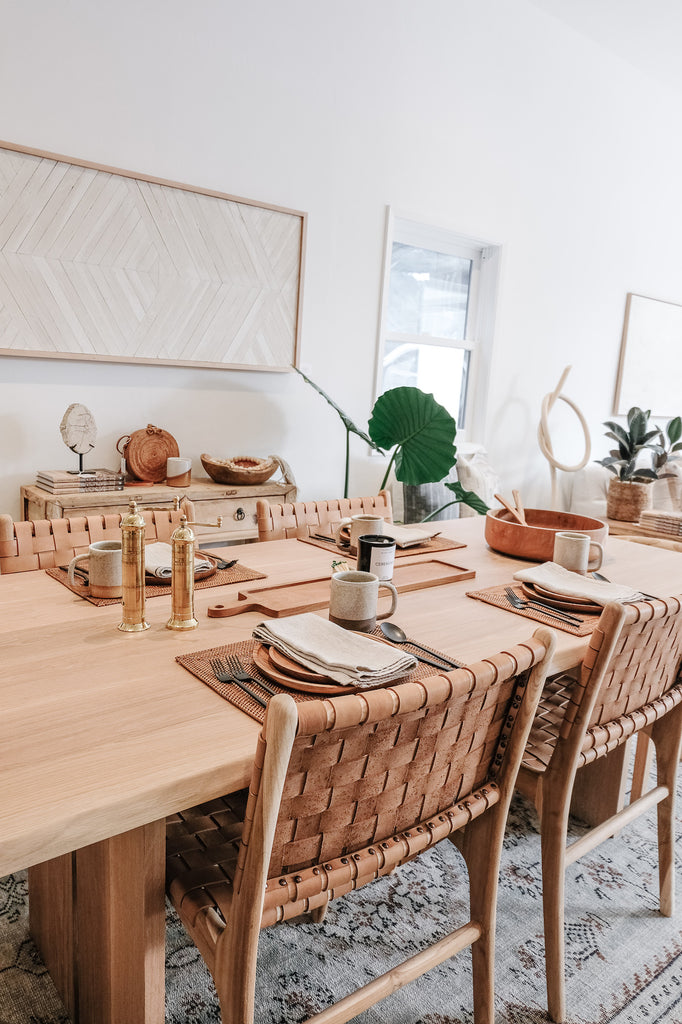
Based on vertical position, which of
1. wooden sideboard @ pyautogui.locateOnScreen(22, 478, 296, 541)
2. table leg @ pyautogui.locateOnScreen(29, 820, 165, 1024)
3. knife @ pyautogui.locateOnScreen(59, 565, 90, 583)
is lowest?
table leg @ pyautogui.locateOnScreen(29, 820, 165, 1024)

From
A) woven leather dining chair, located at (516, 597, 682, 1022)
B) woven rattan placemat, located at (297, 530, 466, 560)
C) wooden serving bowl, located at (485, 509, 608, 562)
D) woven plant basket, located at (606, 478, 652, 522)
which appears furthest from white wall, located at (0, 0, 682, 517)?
woven leather dining chair, located at (516, 597, 682, 1022)

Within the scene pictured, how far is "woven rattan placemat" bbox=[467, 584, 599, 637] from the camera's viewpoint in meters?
1.47

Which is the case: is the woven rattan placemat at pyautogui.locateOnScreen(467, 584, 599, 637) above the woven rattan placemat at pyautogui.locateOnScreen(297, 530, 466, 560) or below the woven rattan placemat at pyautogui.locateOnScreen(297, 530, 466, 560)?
below

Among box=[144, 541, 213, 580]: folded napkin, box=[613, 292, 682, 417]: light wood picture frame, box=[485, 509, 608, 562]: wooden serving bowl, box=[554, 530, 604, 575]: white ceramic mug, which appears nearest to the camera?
box=[144, 541, 213, 580]: folded napkin

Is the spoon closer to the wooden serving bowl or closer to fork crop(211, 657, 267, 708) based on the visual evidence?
fork crop(211, 657, 267, 708)

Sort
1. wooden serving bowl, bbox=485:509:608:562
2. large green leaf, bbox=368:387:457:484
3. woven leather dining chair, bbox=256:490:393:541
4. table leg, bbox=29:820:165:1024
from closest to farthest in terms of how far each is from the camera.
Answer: table leg, bbox=29:820:165:1024, wooden serving bowl, bbox=485:509:608:562, woven leather dining chair, bbox=256:490:393:541, large green leaf, bbox=368:387:457:484

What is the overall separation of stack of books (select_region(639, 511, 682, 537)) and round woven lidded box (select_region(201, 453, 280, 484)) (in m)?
2.11

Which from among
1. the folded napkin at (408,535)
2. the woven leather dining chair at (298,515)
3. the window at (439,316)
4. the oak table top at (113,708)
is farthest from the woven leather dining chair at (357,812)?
the window at (439,316)

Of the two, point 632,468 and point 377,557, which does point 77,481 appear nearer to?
point 377,557

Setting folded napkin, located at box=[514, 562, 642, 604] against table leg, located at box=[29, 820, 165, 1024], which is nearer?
table leg, located at box=[29, 820, 165, 1024]

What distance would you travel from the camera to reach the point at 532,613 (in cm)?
155

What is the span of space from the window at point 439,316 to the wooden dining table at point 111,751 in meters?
2.72

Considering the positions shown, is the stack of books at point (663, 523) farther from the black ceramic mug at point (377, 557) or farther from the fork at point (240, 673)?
the fork at point (240, 673)

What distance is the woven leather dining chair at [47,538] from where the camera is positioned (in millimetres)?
1689
